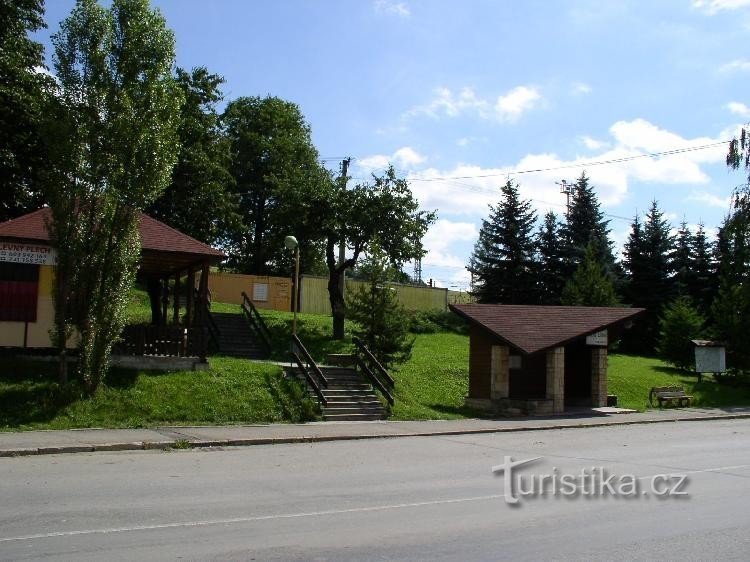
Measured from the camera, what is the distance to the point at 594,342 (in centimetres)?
2458

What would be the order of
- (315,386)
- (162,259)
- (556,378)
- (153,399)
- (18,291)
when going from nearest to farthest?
(153,399)
(18,291)
(315,386)
(162,259)
(556,378)

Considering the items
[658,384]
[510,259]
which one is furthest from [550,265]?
[658,384]

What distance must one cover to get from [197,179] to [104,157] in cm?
2065

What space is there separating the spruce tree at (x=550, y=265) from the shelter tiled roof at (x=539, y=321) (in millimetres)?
17894

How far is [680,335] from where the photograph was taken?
3588cm

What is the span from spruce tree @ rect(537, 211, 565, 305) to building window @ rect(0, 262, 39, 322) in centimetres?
3126

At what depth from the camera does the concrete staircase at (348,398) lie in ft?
64.8

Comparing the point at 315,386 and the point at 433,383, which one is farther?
the point at 433,383

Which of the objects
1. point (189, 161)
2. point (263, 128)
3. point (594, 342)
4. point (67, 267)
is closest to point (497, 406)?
point (594, 342)

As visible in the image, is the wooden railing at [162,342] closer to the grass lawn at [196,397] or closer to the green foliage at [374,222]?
the grass lawn at [196,397]

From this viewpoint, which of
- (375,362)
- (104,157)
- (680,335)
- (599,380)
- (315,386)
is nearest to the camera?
(104,157)

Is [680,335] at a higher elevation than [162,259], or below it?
below

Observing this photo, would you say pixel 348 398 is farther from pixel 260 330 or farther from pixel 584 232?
pixel 584 232

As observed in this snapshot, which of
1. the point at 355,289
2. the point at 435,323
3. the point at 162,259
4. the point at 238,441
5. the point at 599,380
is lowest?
the point at 238,441
